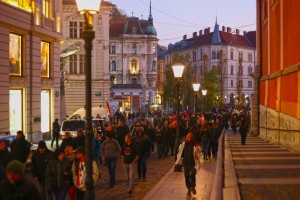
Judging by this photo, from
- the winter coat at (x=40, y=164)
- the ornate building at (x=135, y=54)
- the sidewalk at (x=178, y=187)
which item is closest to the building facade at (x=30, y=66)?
the sidewalk at (x=178, y=187)

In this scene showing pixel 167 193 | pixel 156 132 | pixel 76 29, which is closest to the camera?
pixel 167 193

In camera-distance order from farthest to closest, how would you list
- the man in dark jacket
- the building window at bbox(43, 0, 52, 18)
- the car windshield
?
the building window at bbox(43, 0, 52, 18), the car windshield, the man in dark jacket

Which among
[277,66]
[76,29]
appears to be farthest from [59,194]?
[76,29]

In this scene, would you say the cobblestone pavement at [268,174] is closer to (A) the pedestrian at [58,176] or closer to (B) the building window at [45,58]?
(A) the pedestrian at [58,176]

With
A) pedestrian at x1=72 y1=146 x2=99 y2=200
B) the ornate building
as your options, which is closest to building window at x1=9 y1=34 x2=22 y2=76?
pedestrian at x1=72 y1=146 x2=99 y2=200

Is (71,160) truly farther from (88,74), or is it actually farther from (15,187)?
(15,187)

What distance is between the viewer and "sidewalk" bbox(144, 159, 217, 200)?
13695 mm

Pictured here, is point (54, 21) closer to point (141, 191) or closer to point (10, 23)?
point (10, 23)

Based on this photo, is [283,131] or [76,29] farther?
[76,29]

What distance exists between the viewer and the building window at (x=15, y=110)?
2906 cm

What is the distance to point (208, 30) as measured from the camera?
416ft

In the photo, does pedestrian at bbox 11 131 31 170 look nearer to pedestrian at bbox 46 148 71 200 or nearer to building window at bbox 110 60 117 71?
pedestrian at bbox 46 148 71 200

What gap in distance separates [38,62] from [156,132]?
31.9ft

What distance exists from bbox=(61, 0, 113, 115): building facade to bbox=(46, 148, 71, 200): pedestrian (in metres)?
49.1
